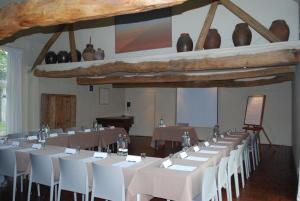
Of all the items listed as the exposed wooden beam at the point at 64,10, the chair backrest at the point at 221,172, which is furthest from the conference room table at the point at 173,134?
the exposed wooden beam at the point at 64,10

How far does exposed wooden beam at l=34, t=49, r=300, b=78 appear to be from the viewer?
4.58m

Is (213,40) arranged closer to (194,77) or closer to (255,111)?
(194,77)

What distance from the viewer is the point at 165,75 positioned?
8.13 m

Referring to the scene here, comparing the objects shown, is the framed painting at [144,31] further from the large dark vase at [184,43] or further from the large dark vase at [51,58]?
the large dark vase at [51,58]

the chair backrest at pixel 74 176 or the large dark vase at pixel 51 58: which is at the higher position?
the large dark vase at pixel 51 58

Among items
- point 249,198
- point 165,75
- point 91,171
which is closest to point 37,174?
point 91,171

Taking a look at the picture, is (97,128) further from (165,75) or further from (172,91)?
(172,91)

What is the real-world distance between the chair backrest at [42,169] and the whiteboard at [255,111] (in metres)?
6.25

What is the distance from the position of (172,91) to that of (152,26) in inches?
172

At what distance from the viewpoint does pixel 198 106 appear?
10.2m

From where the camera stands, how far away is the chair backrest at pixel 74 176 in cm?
302

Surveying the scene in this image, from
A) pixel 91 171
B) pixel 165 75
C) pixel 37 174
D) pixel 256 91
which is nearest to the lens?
pixel 91 171

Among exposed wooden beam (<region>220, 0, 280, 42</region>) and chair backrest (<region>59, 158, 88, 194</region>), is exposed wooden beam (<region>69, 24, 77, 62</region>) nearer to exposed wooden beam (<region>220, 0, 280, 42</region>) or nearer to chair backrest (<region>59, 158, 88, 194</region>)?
exposed wooden beam (<region>220, 0, 280, 42</region>)

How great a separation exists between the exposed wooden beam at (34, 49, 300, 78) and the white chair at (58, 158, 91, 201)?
3347 millimetres
